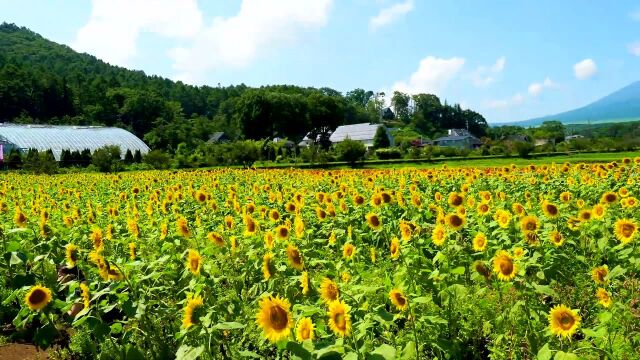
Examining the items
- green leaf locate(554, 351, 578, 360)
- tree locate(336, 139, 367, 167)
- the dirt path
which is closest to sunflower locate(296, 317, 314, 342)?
green leaf locate(554, 351, 578, 360)

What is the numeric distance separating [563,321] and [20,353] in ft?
13.4

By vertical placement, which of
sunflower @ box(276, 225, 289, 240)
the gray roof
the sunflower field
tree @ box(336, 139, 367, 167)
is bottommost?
the sunflower field

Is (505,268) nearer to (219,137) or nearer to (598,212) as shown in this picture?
(598,212)

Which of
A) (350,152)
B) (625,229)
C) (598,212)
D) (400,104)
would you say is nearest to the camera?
(625,229)

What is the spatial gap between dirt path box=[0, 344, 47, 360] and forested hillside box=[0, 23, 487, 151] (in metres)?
65.0

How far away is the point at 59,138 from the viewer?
58.6 m

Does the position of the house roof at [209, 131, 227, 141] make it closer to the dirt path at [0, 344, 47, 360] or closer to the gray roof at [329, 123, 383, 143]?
the gray roof at [329, 123, 383, 143]

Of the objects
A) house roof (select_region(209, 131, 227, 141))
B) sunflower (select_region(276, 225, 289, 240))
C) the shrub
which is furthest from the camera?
house roof (select_region(209, 131, 227, 141))

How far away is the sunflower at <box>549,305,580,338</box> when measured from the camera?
2.41 m

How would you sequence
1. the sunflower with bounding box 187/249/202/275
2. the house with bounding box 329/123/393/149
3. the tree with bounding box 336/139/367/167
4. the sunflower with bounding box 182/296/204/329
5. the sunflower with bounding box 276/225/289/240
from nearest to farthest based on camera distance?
the sunflower with bounding box 182/296/204/329, the sunflower with bounding box 187/249/202/275, the sunflower with bounding box 276/225/289/240, the tree with bounding box 336/139/367/167, the house with bounding box 329/123/393/149

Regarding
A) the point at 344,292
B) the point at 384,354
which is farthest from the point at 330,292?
the point at 384,354

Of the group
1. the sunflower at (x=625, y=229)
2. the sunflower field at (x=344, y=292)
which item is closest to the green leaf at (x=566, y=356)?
the sunflower field at (x=344, y=292)

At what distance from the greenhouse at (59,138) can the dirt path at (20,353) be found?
2072 inches

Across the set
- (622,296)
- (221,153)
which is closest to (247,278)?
(622,296)
